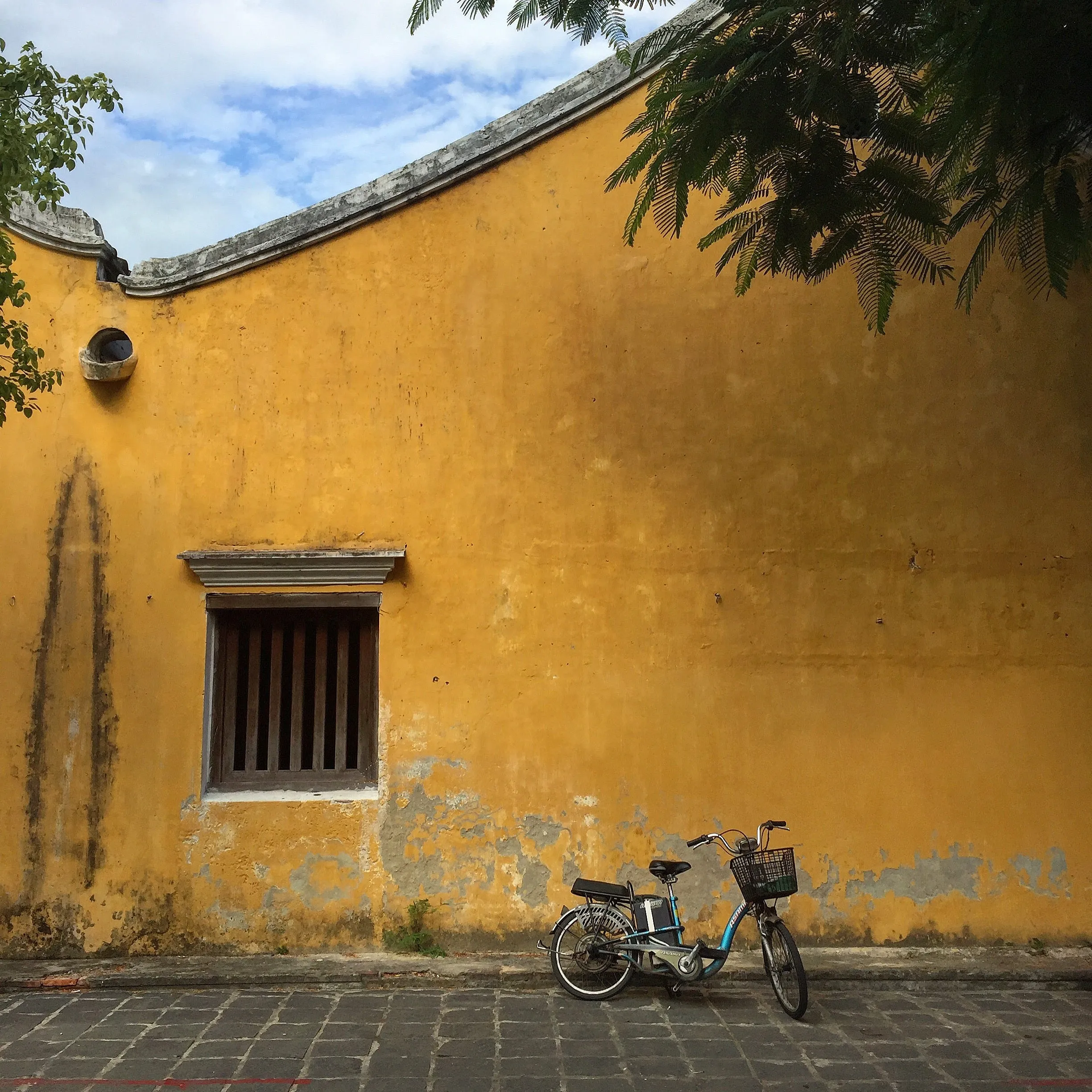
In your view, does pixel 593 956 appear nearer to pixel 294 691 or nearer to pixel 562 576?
pixel 562 576

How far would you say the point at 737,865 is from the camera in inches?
225

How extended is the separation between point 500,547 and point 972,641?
3.28m

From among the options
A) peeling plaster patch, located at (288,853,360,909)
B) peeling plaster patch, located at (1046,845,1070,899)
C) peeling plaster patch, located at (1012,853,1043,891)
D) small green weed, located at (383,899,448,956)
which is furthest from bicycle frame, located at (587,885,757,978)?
peeling plaster patch, located at (1046,845,1070,899)

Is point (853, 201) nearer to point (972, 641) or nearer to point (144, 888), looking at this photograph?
point (972, 641)

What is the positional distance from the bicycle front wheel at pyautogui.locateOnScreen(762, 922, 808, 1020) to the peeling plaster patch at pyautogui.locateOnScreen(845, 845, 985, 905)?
3.70ft

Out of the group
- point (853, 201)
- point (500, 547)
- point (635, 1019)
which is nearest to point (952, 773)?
point (635, 1019)

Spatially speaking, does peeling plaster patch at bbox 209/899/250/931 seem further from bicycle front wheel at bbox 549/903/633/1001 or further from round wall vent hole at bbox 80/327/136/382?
round wall vent hole at bbox 80/327/136/382

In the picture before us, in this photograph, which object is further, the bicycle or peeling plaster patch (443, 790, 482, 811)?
peeling plaster patch (443, 790, 482, 811)

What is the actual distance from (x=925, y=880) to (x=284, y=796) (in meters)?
4.24

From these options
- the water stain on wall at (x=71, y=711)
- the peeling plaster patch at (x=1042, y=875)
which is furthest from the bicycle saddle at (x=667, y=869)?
the water stain on wall at (x=71, y=711)

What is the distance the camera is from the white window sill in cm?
638

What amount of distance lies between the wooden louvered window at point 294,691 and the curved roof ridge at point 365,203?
2267 millimetres

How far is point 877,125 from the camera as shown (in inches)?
169

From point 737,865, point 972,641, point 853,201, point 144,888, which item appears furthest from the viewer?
point 972,641
